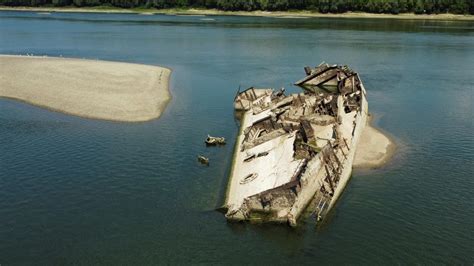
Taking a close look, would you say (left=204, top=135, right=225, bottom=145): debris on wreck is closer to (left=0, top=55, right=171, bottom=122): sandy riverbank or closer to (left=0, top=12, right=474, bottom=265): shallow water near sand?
(left=0, top=12, right=474, bottom=265): shallow water near sand

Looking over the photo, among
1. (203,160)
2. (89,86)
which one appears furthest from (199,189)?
(89,86)

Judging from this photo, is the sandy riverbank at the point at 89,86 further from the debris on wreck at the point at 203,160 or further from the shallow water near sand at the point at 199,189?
the debris on wreck at the point at 203,160

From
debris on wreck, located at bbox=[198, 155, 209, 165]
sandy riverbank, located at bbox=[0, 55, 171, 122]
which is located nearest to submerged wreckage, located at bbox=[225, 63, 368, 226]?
debris on wreck, located at bbox=[198, 155, 209, 165]

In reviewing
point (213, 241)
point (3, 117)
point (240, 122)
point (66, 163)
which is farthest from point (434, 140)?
point (3, 117)

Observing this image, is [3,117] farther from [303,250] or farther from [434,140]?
[434,140]

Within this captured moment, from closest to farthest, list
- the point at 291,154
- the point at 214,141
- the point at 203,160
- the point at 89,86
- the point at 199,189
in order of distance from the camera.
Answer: the point at 199,189, the point at 291,154, the point at 203,160, the point at 214,141, the point at 89,86

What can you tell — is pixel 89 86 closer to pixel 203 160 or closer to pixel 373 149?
pixel 203 160
